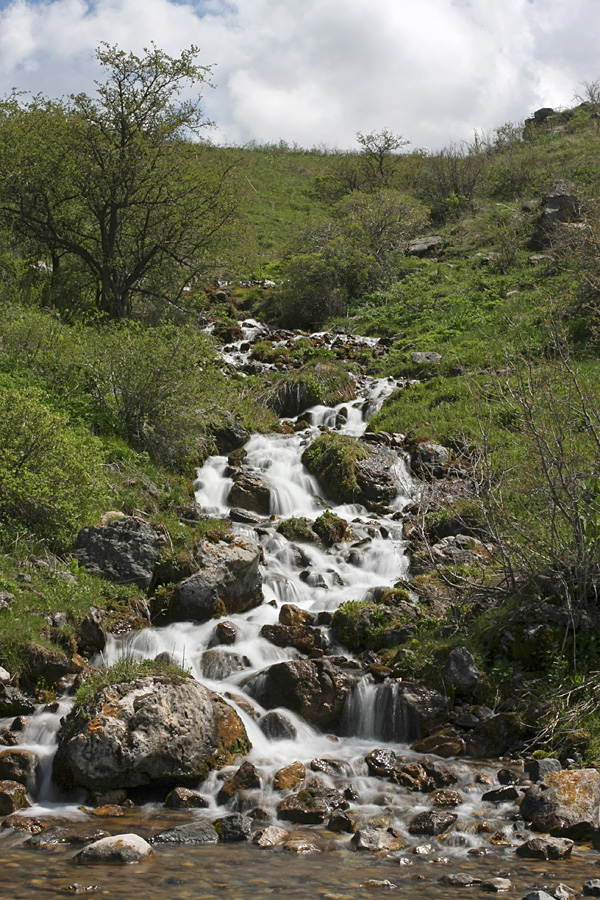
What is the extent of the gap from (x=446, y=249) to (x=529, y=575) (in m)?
24.3

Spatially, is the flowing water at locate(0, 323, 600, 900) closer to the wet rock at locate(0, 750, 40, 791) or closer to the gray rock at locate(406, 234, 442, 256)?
→ the wet rock at locate(0, 750, 40, 791)

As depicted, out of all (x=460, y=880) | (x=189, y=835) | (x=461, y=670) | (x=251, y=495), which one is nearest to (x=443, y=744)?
(x=461, y=670)

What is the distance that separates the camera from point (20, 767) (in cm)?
677

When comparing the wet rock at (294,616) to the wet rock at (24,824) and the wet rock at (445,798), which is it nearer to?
the wet rock at (445,798)

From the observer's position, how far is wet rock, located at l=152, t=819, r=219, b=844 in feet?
19.3

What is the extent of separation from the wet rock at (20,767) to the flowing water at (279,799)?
3.7 inches

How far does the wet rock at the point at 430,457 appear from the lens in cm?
1519

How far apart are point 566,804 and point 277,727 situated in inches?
123

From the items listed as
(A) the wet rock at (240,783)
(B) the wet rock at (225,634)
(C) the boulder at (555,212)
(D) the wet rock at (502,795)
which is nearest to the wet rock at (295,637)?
(B) the wet rock at (225,634)

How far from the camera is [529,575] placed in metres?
8.57

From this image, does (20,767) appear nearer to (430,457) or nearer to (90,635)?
(90,635)

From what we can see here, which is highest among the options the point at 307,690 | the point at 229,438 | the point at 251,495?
the point at 229,438

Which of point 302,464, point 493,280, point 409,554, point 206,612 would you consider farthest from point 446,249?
point 206,612

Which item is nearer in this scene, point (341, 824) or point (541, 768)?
point (341, 824)
